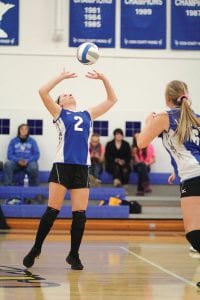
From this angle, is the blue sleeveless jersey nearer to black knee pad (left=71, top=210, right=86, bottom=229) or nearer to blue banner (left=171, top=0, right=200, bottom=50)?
black knee pad (left=71, top=210, right=86, bottom=229)

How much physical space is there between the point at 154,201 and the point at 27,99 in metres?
4.34

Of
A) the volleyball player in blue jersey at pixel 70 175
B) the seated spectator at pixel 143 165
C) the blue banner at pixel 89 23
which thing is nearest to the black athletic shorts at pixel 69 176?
the volleyball player in blue jersey at pixel 70 175

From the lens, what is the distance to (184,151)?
5820 mm

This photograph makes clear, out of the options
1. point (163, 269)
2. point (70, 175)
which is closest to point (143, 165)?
point (163, 269)

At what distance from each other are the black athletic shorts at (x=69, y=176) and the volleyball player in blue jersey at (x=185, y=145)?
1744 millimetres

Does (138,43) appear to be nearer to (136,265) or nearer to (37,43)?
(37,43)

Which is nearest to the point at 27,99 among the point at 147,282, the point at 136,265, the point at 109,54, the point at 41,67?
the point at 41,67

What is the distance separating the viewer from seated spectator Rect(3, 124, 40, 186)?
54.3ft

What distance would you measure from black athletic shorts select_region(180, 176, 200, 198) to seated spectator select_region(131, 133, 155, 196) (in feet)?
36.1

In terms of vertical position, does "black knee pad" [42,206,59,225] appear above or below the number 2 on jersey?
below

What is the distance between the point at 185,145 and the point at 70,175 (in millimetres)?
1942

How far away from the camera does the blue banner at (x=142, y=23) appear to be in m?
17.9

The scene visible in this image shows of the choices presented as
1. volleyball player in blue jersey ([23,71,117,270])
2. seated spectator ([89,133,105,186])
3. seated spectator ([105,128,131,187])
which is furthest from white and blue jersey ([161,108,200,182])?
seated spectator ([105,128,131,187])

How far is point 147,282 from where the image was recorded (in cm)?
665
